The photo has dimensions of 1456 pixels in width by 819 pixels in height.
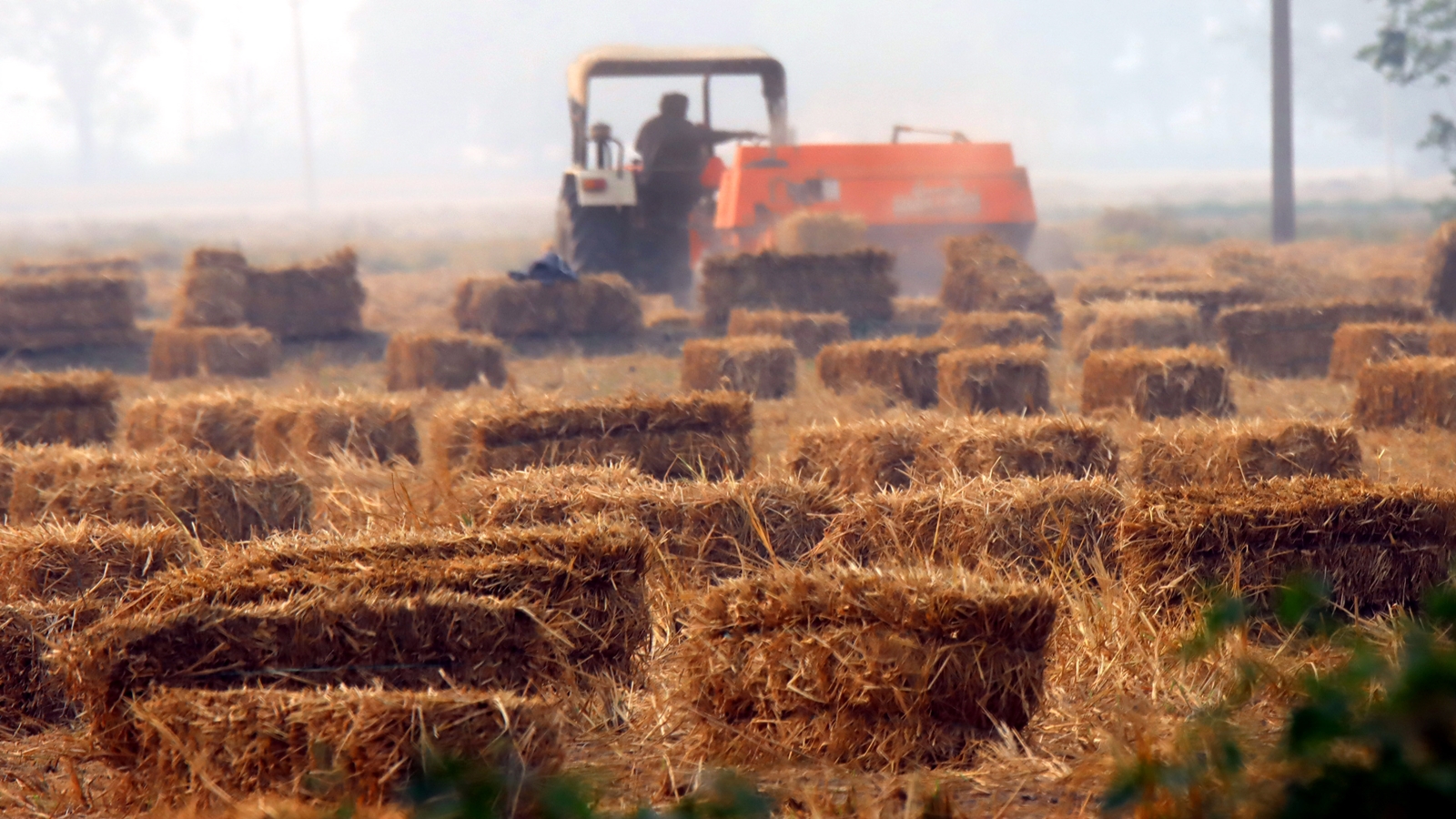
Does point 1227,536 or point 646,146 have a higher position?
point 646,146

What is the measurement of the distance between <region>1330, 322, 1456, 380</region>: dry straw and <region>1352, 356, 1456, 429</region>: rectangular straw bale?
1.57 metres

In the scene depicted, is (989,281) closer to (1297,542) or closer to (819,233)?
(819,233)

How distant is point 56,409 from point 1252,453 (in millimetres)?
6913

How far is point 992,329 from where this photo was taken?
39.3 feet

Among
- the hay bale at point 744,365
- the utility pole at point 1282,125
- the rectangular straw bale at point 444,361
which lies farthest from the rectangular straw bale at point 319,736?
the utility pole at point 1282,125

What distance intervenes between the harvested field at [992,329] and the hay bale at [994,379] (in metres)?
2.07

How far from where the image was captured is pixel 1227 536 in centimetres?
469

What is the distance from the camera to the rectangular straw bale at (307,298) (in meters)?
15.0

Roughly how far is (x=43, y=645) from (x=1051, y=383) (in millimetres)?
8000

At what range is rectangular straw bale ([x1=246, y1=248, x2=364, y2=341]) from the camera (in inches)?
589

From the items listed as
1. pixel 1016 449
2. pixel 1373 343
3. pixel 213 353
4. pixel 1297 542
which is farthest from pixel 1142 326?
pixel 213 353

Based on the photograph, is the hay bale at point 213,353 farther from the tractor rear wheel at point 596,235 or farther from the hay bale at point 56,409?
the tractor rear wheel at point 596,235

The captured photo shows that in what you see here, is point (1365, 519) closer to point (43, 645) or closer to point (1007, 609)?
point (1007, 609)

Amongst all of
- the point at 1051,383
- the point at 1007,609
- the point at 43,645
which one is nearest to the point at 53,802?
the point at 43,645
